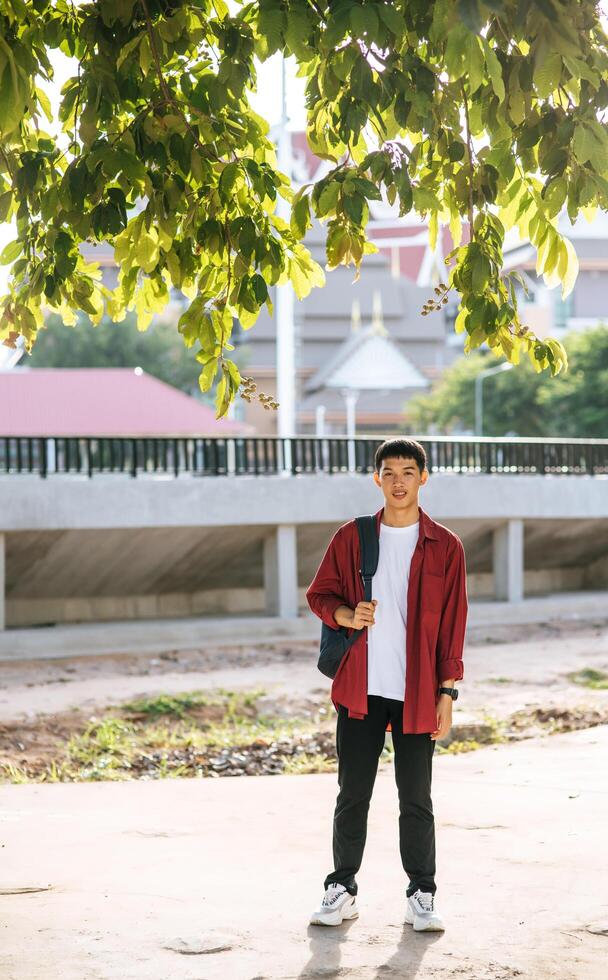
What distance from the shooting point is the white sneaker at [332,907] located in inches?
170

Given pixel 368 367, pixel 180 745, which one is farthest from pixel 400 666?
pixel 368 367

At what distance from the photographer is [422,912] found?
4.27 metres

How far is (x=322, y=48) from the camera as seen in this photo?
133 inches

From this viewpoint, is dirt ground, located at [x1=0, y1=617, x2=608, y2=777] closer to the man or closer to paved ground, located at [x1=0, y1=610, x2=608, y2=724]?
paved ground, located at [x1=0, y1=610, x2=608, y2=724]

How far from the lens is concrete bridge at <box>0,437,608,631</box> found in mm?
16766

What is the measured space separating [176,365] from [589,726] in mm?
40525

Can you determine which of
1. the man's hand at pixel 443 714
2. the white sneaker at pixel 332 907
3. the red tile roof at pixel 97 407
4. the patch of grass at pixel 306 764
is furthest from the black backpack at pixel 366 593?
the red tile roof at pixel 97 407

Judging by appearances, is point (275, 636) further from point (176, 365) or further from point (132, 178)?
point (176, 365)

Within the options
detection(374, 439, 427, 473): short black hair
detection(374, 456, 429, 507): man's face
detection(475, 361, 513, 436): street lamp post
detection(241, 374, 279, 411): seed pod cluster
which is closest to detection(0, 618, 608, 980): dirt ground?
detection(374, 456, 429, 507): man's face

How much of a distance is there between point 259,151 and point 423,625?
1.77 m

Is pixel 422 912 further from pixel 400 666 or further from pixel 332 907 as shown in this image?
pixel 400 666

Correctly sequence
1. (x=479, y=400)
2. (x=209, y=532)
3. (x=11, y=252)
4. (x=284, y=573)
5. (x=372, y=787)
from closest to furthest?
(x=372, y=787) → (x=11, y=252) → (x=209, y=532) → (x=284, y=573) → (x=479, y=400)

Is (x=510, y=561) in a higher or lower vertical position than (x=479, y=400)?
lower

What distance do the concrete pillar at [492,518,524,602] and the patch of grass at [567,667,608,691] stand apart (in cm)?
500
